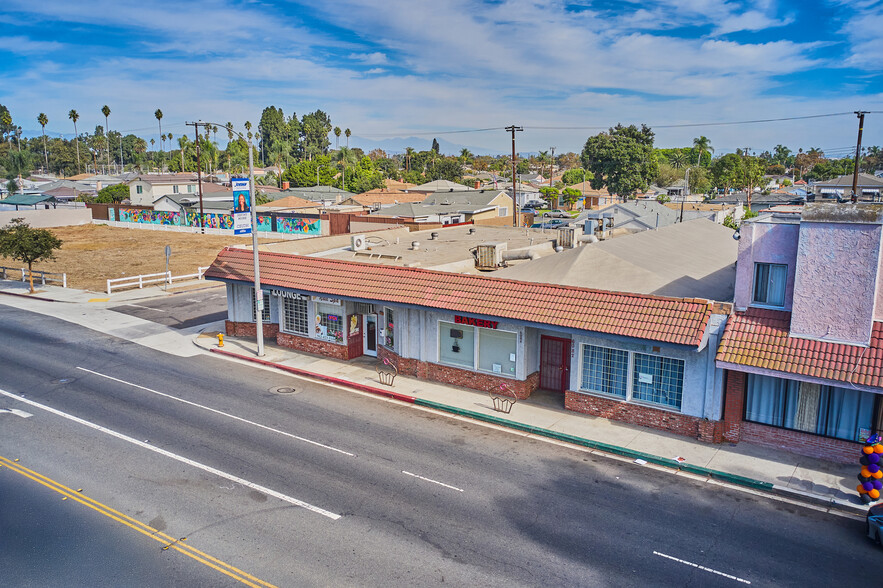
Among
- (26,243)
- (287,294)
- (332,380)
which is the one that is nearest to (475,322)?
(332,380)

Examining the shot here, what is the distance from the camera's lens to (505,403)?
848 inches

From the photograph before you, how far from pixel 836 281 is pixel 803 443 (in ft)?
15.3

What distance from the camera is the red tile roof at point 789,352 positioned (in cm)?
1573

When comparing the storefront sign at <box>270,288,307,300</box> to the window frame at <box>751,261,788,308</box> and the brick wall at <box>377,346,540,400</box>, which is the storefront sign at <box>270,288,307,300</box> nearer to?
the brick wall at <box>377,346,540,400</box>

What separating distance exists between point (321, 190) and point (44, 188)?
60.8 metres

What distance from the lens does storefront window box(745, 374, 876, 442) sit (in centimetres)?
1664

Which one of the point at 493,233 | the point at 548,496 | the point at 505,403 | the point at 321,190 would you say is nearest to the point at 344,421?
the point at 505,403

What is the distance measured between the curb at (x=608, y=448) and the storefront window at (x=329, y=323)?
7.64 ft

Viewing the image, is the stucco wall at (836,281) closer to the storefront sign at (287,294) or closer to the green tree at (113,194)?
the storefront sign at (287,294)

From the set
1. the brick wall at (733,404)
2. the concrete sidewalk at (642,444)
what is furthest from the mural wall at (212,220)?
the brick wall at (733,404)

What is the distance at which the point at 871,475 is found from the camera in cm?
1459

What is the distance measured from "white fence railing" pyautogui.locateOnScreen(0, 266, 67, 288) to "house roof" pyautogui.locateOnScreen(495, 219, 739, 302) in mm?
34966

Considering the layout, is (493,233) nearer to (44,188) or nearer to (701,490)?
(701,490)

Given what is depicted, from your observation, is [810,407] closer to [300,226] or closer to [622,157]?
[300,226]
